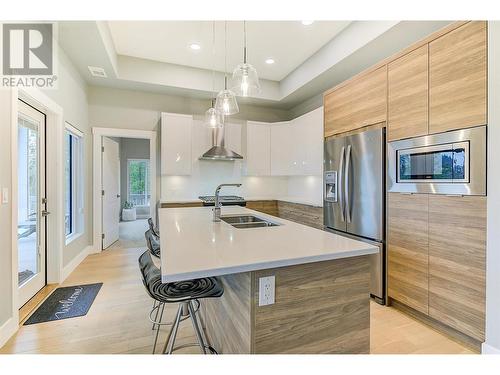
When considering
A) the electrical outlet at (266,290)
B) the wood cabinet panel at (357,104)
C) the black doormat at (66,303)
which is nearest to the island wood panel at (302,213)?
the wood cabinet panel at (357,104)

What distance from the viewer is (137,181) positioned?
951 centimetres

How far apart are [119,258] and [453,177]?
4544mm

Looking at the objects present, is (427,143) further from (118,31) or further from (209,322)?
(118,31)

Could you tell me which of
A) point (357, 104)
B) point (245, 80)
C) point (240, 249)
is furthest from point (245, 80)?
point (240, 249)

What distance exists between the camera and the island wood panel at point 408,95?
2.25m

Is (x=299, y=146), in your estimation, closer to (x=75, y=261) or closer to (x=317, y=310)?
(x=317, y=310)

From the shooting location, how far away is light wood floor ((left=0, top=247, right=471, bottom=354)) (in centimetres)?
197

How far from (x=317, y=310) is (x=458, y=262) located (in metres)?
1.36

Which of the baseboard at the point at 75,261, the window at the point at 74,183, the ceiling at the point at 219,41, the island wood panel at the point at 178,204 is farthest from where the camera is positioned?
the island wood panel at the point at 178,204

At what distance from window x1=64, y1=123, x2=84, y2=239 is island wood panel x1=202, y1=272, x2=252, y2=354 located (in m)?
3.12

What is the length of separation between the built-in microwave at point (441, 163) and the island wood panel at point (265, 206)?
2742 millimetres

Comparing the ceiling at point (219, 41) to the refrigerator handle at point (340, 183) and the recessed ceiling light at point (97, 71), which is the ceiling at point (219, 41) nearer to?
the recessed ceiling light at point (97, 71)
